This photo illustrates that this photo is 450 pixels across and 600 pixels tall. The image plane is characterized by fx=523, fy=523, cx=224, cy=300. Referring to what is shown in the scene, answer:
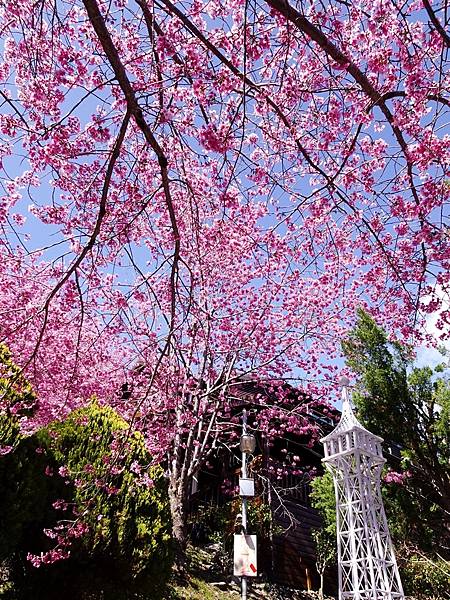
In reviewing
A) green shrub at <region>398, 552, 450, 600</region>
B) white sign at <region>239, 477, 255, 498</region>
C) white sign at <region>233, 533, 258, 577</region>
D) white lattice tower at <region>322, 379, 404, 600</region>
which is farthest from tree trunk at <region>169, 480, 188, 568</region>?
green shrub at <region>398, 552, 450, 600</region>

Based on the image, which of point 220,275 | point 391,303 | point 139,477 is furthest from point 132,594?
point 220,275

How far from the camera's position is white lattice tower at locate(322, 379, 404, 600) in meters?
8.85

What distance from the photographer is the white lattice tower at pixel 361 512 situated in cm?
885

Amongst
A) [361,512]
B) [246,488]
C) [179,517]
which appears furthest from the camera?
[179,517]

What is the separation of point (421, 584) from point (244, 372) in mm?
5778

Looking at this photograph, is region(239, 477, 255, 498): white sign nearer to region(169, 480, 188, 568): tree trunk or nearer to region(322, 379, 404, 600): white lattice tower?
region(169, 480, 188, 568): tree trunk

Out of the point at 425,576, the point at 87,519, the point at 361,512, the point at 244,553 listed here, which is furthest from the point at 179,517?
the point at 425,576

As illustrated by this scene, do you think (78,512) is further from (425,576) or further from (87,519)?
(425,576)

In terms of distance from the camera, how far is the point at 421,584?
11000 millimetres

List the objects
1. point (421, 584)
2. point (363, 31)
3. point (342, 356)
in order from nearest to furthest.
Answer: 1. point (363, 31)
2. point (421, 584)
3. point (342, 356)

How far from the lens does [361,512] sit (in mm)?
9492

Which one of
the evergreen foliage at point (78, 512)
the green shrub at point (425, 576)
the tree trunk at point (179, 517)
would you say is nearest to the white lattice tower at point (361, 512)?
the green shrub at point (425, 576)

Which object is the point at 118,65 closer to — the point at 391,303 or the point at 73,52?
the point at 73,52

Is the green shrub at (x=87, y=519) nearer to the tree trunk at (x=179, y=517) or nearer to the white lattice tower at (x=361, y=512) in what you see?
the tree trunk at (x=179, y=517)
